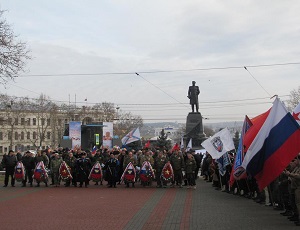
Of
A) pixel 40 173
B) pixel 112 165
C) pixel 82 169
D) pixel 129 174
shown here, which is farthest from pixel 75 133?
pixel 129 174

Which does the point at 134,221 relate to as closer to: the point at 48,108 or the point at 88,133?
the point at 88,133

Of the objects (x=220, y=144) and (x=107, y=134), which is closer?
(x=220, y=144)

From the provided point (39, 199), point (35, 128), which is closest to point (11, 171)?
point (39, 199)

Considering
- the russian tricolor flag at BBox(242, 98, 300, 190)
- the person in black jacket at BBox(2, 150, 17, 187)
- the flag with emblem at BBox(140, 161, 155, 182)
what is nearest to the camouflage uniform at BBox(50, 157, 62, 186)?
the person in black jacket at BBox(2, 150, 17, 187)

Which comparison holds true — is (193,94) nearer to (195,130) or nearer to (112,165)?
(195,130)

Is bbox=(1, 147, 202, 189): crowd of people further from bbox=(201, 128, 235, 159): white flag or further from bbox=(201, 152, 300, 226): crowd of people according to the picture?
bbox=(201, 128, 235, 159): white flag

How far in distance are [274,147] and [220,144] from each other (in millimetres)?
6911

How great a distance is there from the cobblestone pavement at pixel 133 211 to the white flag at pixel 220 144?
161 centimetres

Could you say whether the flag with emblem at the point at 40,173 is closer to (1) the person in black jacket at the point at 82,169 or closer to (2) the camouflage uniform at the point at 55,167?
(2) the camouflage uniform at the point at 55,167

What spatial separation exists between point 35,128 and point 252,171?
303 ft

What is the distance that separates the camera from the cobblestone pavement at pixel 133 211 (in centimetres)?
1084

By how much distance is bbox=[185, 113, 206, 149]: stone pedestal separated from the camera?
3444 centimetres

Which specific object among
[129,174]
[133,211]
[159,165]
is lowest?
[133,211]

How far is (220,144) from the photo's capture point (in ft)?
57.3
